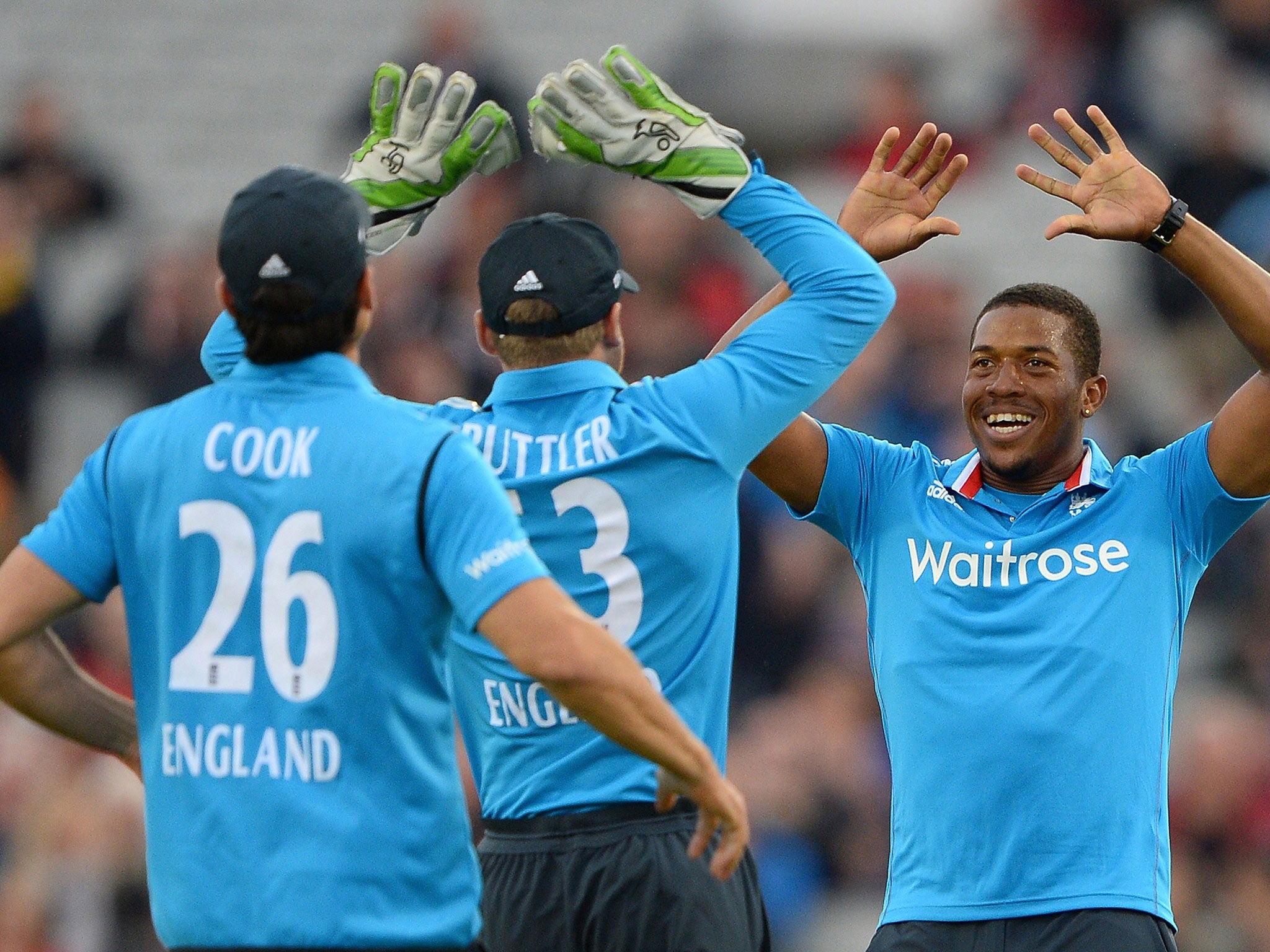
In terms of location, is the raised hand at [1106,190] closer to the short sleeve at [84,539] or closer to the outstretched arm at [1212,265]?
the outstretched arm at [1212,265]

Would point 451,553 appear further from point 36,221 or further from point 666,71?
point 666,71

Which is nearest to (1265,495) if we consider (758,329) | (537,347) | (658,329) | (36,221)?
(758,329)

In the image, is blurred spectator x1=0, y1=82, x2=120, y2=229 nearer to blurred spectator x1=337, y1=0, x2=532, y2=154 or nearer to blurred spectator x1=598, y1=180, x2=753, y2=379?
blurred spectator x1=337, y1=0, x2=532, y2=154

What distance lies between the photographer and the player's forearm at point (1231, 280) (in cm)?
449

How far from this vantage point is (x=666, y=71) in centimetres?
1307

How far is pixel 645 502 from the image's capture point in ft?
13.6

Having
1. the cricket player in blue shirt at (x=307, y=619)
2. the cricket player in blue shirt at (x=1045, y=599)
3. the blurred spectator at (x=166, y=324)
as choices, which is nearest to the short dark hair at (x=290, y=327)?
the cricket player in blue shirt at (x=307, y=619)

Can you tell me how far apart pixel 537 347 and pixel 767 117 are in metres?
8.75

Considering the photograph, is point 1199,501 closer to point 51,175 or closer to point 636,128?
point 636,128

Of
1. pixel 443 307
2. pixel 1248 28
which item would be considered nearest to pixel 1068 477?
pixel 443 307

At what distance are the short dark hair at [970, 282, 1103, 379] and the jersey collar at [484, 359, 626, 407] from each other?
44.0 inches

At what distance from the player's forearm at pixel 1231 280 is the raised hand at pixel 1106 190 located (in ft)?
0.32

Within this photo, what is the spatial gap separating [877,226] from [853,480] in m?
0.65

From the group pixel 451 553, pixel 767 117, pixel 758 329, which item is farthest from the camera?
pixel 767 117
